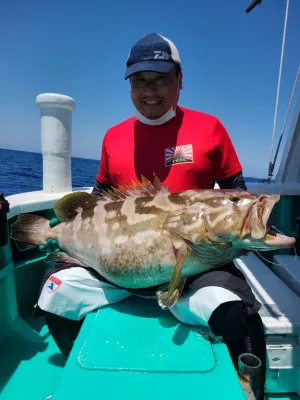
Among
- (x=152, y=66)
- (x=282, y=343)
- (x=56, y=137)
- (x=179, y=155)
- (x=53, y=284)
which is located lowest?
(x=282, y=343)

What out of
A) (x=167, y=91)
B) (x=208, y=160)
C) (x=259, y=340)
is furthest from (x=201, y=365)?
(x=167, y=91)

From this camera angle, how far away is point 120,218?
250 centimetres

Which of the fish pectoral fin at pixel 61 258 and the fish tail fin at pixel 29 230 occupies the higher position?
the fish tail fin at pixel 29 230

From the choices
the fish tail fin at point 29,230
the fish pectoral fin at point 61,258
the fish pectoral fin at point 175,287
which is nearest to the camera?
the fish pectoral fin at point 175,287

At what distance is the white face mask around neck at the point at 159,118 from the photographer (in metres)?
3.03

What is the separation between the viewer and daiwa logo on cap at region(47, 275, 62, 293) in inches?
99.2

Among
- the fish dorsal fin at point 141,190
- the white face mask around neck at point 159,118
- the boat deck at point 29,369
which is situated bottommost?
the boat deck at point 29,369

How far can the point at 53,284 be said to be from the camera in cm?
255

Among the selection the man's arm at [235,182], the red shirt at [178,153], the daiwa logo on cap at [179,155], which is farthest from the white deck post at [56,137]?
the man's arm at [235,182]

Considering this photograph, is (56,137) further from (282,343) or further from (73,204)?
(282,343)

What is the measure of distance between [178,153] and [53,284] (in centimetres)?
163

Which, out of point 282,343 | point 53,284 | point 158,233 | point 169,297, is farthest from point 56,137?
point 282,343

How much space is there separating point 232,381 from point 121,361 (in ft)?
2.17

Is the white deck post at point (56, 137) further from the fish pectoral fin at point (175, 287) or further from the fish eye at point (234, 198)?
the fish eye at point (234, 198)
